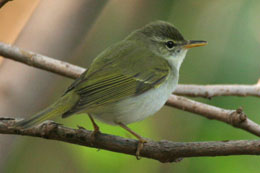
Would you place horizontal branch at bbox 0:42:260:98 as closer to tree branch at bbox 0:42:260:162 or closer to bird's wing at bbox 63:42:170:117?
tree branch at bbox 0:42:260:162

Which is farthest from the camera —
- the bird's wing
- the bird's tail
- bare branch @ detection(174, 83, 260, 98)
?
bare branch @ detection(174, 83, 260, 98)

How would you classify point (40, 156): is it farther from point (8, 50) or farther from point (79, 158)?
point (8, 50)

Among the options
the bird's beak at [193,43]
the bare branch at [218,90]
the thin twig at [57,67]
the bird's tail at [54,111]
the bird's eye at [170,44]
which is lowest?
the bird's tail at [54,111]

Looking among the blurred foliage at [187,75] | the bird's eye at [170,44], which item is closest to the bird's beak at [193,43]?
the bird's eye at [170,44]

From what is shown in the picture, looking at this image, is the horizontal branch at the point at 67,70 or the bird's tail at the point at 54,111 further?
the horizontal branch at the point at 67,70

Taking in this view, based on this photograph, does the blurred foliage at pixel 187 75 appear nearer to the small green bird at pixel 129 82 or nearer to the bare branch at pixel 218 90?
the bare branch at pixel 218 90

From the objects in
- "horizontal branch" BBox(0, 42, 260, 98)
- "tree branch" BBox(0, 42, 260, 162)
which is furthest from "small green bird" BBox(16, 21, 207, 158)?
"horizontal branch" BBox(0, 42, 260, 98)

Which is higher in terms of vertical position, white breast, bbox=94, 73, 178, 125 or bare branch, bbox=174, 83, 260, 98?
bare branch, bbox=174, 83, 260, 98

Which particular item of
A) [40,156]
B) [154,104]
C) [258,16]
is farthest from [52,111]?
[258,16]
